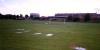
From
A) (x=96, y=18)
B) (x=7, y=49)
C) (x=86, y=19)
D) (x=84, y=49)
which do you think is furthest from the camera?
(x=86, y=19)

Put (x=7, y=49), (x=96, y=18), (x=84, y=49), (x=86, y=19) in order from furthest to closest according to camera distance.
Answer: (x=86, y=19), (x=96, y=18), (x=84, y=49), (x=7, y=49)

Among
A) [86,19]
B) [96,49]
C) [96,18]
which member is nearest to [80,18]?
[86,19]

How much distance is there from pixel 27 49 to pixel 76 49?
1.49 metres

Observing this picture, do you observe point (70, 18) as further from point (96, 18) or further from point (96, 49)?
point (96, 49)

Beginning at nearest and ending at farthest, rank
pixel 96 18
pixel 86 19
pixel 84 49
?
pixel 84 49 → pixel 96 18 → pixel 86 19

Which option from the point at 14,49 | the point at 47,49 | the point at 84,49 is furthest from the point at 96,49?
the point at 14,49

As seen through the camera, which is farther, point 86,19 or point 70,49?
point 86,19

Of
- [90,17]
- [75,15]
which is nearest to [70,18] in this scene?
[75,15]

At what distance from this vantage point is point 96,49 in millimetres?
6176

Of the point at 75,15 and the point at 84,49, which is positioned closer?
the point at 84,49

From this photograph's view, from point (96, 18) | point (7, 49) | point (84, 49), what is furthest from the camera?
point (96, 18)

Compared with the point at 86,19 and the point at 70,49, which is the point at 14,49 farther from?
the point at 86,19

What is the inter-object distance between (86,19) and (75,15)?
3615 millimetres

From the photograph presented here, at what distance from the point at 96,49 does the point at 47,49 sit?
5.07 ft
